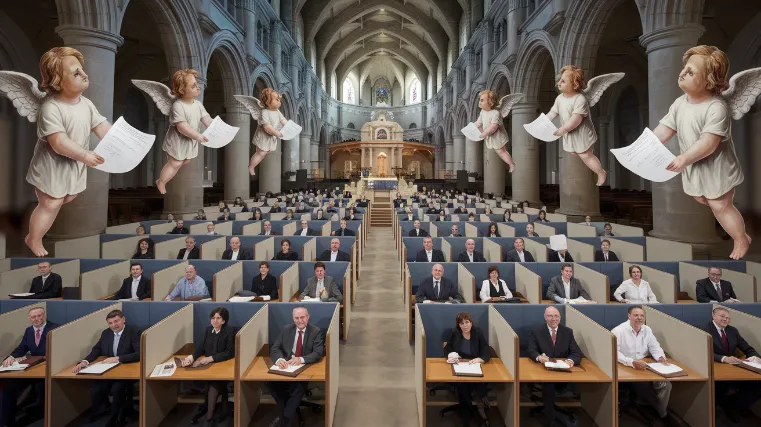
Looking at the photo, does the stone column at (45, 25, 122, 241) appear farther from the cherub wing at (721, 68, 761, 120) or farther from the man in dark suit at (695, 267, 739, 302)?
the man in dark suit at (695, 267, 739, 302)

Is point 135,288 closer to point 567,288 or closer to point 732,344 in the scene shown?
point 567,288

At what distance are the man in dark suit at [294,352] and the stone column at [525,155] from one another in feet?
49.8

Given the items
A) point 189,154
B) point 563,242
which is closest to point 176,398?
point 189,154

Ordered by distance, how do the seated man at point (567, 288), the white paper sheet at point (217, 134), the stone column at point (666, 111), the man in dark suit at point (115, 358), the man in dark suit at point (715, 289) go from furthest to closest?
1. the stone column at point (666, 111)
2. the white paper sheet at point (217, 134)
3. the seated man at point (567, 288)
4. the man in dark suit at point (715, 289)
5. the man in dark suit at point (115, 358)

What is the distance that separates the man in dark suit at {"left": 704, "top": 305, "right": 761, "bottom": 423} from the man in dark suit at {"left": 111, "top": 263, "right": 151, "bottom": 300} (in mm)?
7778

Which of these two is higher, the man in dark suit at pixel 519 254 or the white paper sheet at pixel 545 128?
the white paper sheet at pixel 545 128

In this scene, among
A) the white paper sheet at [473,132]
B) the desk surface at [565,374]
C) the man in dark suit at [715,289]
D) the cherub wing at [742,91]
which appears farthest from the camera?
the white paper sheet at [473,132]

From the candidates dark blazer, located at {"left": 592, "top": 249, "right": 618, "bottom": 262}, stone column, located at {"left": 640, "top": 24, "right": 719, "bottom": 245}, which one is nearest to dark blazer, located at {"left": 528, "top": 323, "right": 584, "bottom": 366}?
dark blazer, located at {"left": 592, "top": 249, "right": 618, "bottom": 262}

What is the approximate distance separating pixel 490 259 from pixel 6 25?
16828mm

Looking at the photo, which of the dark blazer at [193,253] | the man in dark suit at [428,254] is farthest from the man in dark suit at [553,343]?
the dark blazer at [193,253]

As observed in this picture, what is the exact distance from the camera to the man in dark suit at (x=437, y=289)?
664cm

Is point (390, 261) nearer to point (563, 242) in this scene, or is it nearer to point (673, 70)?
point (563, 242)

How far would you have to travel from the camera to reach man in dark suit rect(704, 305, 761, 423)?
4.43 meters

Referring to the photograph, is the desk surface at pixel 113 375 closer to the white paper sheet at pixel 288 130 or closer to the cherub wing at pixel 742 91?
the white paper sheet at pixel 288 130
